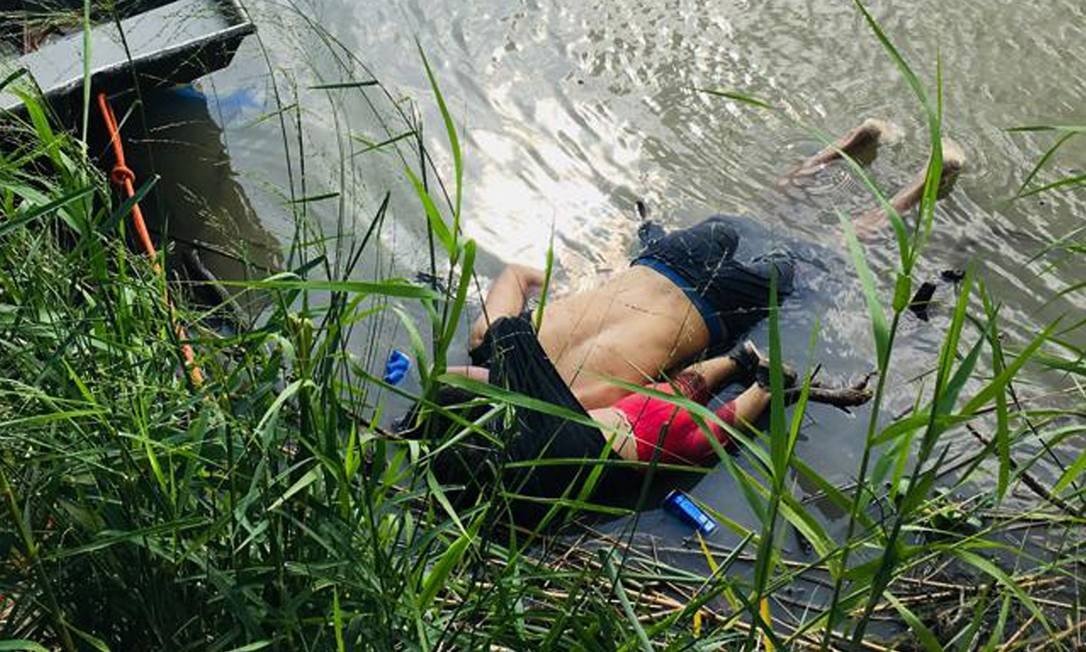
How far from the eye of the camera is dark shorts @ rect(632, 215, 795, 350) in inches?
164

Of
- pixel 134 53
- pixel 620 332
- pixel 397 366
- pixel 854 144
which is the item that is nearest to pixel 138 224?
pixel 134 53

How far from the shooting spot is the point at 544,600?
7.49ft

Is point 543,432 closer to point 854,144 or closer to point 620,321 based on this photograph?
point 620,321

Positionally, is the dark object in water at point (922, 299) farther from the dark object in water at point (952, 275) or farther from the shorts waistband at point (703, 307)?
the shorts waistband at point (703, 307)

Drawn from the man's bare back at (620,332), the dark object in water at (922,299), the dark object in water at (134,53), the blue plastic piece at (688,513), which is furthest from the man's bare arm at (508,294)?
the dark object in water at (922,299)

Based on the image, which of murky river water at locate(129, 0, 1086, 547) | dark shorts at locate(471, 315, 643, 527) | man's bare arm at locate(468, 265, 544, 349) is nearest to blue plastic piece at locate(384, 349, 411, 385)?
murky river water at locate(129, 0, 1086, 547)

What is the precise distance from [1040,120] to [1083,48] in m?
0.70

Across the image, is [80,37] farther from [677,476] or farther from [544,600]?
[544,600]

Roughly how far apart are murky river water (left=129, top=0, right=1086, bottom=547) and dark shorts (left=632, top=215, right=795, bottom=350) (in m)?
0.16

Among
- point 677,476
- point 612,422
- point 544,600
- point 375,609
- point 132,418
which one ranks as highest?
point 132,418

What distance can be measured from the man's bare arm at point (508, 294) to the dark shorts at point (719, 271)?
0.44m

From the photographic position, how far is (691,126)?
17.1 ft

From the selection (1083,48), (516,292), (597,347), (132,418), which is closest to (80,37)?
(516,292)

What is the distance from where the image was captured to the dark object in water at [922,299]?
13.7 feet
